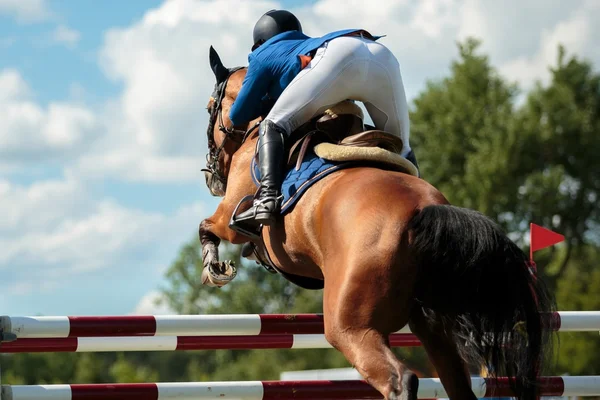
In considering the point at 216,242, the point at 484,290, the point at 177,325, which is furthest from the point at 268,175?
the point at 484,290

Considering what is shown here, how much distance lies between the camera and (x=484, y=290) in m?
5.00

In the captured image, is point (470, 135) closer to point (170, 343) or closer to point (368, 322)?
point (170, 343)

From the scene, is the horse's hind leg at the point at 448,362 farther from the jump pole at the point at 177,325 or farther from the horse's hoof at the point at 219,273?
the horse's hoof at the point at 219,273

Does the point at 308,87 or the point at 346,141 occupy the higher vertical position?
the point at 308,87

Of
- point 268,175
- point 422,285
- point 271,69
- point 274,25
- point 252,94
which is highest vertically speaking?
point 274,25

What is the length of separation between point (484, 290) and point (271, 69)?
88.9 inches

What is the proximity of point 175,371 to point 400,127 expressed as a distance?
64309mm

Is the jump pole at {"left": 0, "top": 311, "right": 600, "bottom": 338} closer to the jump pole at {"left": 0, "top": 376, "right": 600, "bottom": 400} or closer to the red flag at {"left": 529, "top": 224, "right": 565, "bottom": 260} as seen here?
the jump pole at {"left": 0, "top": 376, "right": 600, "bottom": 400}

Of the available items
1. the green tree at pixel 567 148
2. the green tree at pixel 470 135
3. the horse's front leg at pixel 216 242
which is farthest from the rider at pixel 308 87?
the green tree at pixel 567 148

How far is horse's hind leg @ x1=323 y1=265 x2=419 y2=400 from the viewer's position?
4.88 m

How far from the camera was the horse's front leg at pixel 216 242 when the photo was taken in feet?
22.3

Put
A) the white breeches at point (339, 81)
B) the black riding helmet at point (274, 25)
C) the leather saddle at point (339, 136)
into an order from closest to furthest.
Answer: the leather saddle at point (339, 136)
the white breeches at point (339, 81)
the black riding helmet at point (274, 25)

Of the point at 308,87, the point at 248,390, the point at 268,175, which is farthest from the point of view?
the point at 248,390

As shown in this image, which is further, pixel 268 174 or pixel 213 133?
pixel 213 133
